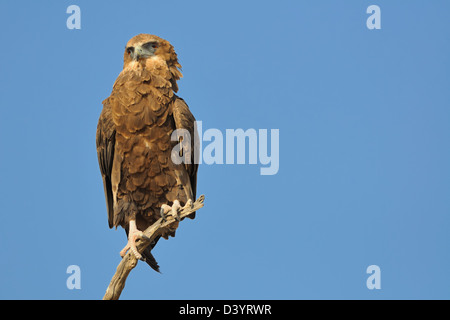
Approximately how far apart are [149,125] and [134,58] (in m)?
0.97

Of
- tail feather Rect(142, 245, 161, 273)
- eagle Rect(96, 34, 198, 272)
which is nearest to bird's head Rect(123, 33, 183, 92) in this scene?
eagle Rect(96, 34, 198, 272)

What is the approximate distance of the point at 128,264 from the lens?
11.2 m

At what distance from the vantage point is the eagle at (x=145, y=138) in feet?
37.3

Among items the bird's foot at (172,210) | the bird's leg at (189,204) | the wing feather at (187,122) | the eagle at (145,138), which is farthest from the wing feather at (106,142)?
the bird's leg at (189,204)

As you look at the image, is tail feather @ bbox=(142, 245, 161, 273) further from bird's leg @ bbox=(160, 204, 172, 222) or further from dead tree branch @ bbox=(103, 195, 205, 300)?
bird's leg @ bbox=(160, 204, 172, 222)

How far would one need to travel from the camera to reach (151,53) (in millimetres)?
11578

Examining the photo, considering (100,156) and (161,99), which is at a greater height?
(161,99)

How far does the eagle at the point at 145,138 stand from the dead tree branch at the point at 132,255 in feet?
0.28

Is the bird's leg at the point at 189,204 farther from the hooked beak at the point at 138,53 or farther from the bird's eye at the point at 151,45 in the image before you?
the bird's eye at the point at 151,45

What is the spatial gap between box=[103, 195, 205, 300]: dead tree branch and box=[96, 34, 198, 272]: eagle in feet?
0.28

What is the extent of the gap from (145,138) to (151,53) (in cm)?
120
